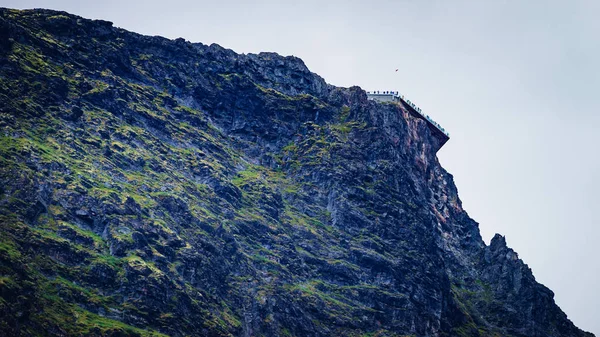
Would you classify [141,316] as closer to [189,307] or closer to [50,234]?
[189,307]

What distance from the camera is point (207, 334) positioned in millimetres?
177500

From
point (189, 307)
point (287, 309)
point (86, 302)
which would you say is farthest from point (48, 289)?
point (287, 309)

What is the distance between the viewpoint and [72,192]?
19225 centimetres

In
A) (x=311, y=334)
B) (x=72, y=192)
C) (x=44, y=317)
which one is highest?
(x=72, y=192)

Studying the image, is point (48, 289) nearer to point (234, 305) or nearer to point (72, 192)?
point (72, 192)

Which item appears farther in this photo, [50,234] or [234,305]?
[234,305]

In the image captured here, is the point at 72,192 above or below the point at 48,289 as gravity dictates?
above

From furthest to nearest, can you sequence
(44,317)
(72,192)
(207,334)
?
(72,192), (207,334), (44,317)

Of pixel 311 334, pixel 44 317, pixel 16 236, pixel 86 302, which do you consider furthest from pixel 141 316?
pixel 311 334

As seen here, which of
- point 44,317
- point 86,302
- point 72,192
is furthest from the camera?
point 72,192

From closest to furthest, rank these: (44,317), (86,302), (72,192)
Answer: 1. (44,317)
2. (86,302)
3. (72,192)

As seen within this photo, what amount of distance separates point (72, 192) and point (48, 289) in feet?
117

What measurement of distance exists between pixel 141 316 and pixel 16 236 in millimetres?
33846

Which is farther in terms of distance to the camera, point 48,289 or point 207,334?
point 207,334
